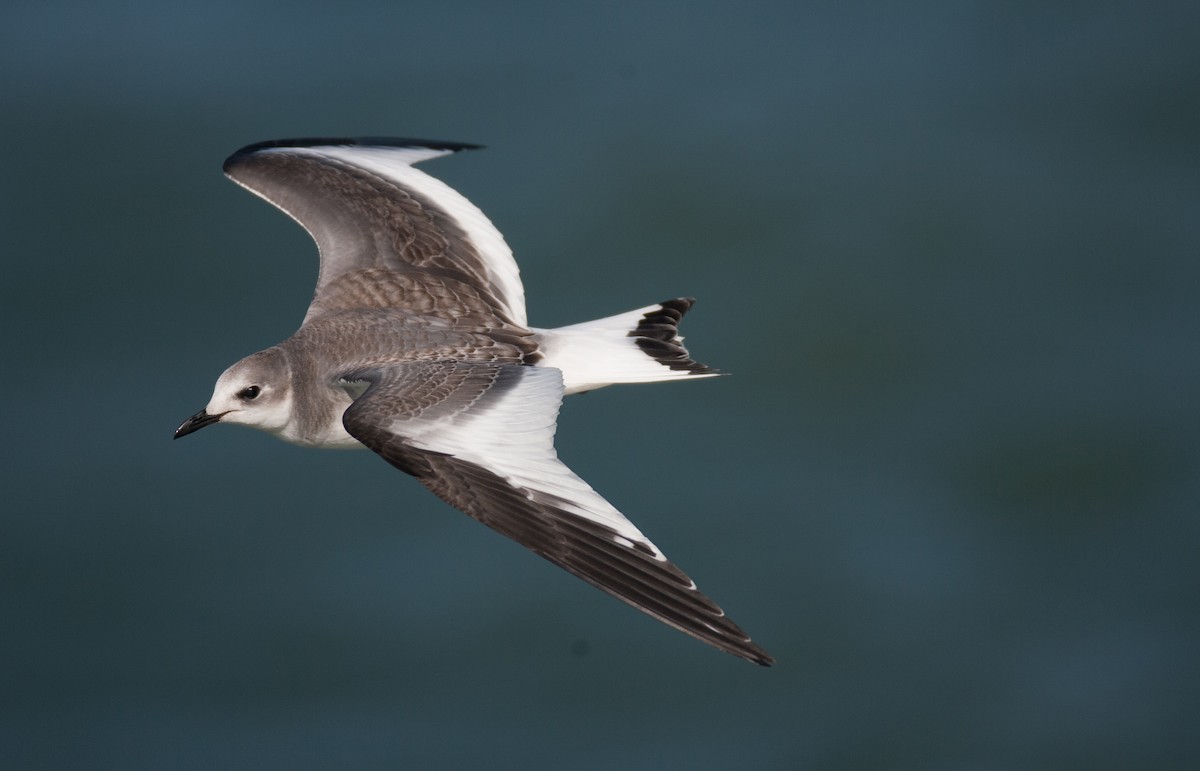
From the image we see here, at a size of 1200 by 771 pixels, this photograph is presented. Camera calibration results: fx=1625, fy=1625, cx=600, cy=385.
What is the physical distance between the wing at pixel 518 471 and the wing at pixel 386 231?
1105 mm

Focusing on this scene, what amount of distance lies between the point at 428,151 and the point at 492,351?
2.37 metres

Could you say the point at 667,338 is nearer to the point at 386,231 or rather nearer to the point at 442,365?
the point at 442,365

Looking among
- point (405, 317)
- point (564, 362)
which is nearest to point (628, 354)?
point (564, 362)

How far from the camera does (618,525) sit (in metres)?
6.05

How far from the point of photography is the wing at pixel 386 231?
842 centimetres

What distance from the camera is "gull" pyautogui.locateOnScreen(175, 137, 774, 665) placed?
6.10 m

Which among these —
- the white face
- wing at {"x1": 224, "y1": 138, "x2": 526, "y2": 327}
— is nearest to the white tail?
wing at {"x1": 224, "y1": 138, "x2": 526, "y2": 327}

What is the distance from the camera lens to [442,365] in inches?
288

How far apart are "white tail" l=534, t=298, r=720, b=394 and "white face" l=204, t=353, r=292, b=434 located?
4.03ft

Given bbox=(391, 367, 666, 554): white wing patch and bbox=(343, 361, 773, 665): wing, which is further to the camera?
bbox=(391, 367, 666, 554): white wing patch

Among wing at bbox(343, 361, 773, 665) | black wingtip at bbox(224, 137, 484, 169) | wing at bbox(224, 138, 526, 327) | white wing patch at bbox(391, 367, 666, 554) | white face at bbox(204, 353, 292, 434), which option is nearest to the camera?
wing at bbox(343, 361, 773, 665)

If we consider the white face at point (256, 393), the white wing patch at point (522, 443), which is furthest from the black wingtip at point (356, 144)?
the white wing patch at point (522, 443)

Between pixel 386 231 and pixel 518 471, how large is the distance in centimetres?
273

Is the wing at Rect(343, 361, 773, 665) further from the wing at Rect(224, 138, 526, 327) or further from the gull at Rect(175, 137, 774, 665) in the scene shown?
the wing at Rect(224, 138, 526, 327)
